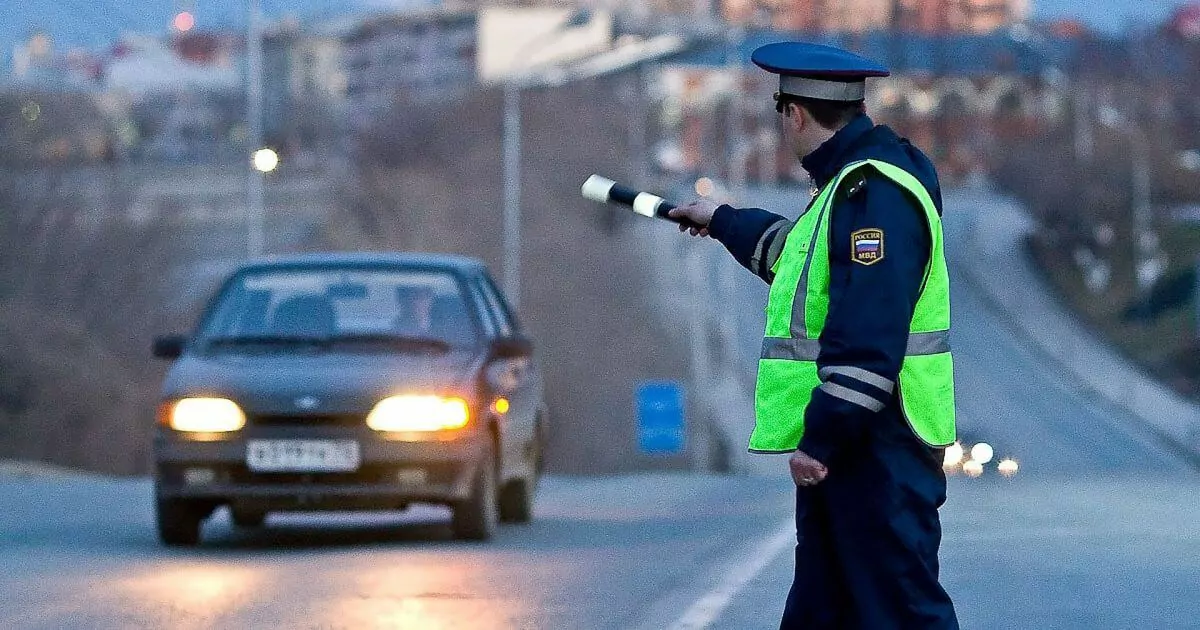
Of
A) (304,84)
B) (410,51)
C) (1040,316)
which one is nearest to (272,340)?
(1040,316)

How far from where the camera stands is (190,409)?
42.0ft

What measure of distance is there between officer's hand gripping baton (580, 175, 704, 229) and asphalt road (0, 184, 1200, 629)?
2.66 m

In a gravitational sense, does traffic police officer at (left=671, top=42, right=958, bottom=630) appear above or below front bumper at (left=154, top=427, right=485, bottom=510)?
above

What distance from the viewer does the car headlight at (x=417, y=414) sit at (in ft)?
41.8

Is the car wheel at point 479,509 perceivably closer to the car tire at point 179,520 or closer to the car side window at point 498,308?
the car tire at point 179,520

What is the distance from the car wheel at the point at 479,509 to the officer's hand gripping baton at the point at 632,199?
6.36 meters

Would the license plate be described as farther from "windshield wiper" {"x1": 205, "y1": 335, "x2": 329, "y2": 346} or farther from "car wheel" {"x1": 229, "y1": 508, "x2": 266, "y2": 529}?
"car wheel" {"x1": 229, "y1": 508, "x2": 266, "y2": 529}

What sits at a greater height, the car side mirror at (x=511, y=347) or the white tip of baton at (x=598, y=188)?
the white tip of baton at (x=598, y=188)

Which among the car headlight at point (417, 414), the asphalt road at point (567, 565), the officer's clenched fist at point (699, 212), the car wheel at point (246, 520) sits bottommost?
the car wheel at point (246, 520)

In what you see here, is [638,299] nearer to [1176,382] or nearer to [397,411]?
[1176,382]

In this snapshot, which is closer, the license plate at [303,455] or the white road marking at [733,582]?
the white road marking at [733,582]

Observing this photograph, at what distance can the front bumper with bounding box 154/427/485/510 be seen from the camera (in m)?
12.6

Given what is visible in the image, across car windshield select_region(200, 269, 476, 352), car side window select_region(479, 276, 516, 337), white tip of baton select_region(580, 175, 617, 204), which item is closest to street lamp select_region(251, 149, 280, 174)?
car side window select_region(479, 276, 516, 337)

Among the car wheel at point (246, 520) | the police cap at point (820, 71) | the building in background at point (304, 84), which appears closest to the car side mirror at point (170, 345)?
A: the car wheel at point (246, 520)
